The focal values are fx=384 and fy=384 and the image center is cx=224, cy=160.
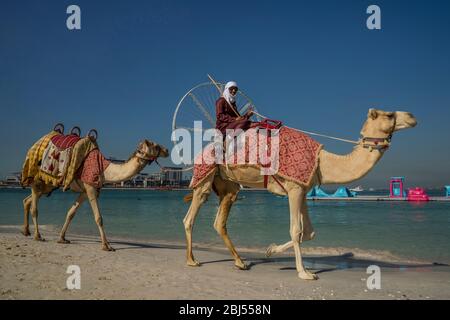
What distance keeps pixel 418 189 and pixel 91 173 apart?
1997 inches

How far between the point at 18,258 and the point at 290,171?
4597mm

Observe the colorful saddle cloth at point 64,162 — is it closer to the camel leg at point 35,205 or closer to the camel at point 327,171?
the camel leg at point 35,205

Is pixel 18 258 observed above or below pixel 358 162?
below

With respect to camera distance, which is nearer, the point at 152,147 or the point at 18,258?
the point at 18,258

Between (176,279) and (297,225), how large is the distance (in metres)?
1.91

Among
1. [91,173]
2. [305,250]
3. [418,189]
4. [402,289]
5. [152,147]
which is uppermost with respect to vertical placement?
[152,147]

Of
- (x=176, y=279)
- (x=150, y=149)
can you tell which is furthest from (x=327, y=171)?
(x=150, y=149)

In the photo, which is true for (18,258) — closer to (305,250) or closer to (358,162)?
(358,162)

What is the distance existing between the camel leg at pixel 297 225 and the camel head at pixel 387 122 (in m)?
1.34

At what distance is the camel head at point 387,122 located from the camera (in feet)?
17.6
